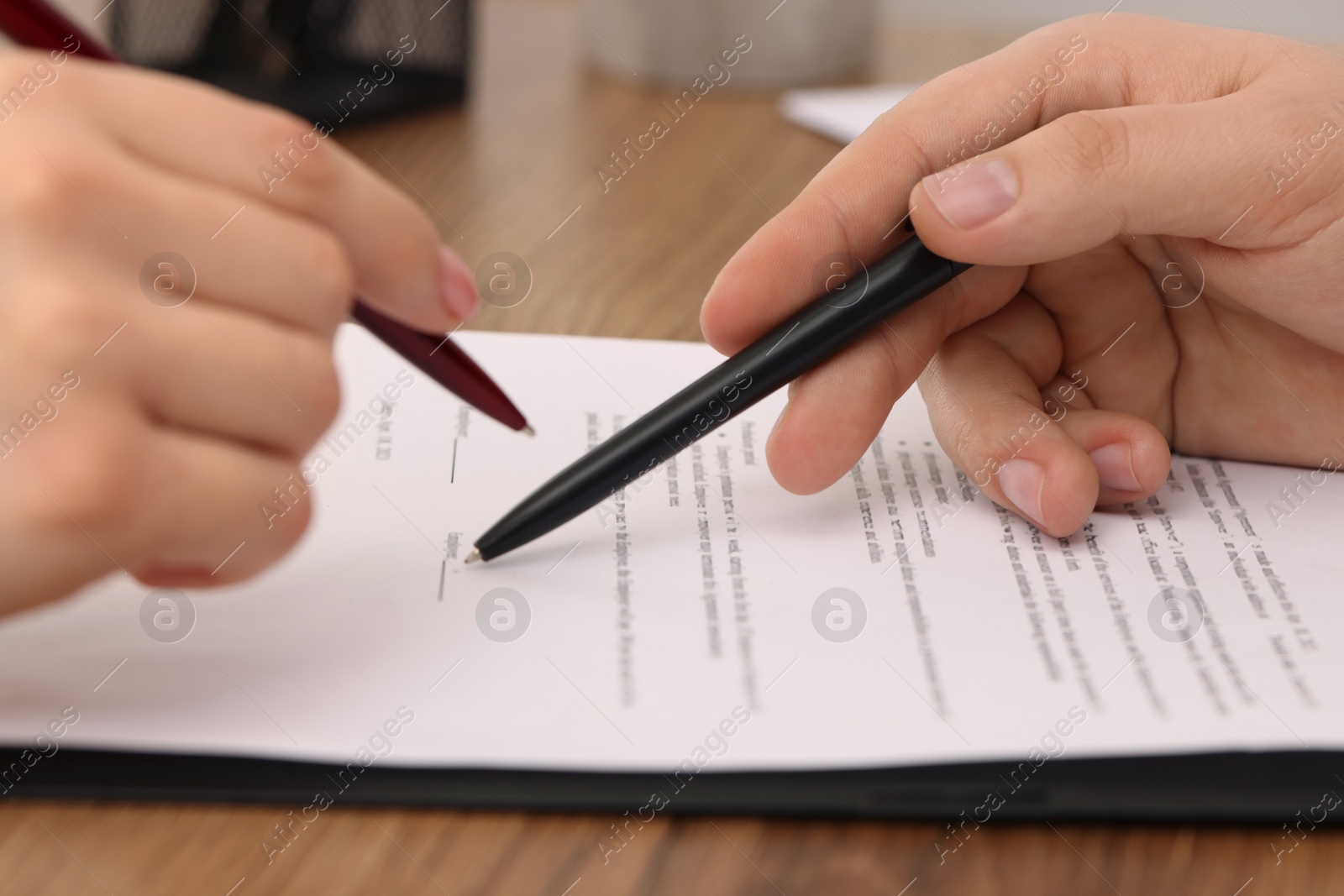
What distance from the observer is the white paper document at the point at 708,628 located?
343 millimetres

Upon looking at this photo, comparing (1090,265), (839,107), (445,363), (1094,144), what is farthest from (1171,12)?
(445,363)

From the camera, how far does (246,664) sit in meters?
0.37

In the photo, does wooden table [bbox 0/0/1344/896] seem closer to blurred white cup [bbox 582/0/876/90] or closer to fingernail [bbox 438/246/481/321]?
fingernail [bbox 438/246/481/321]

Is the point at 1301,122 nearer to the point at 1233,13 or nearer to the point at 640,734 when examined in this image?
the point at 640,734

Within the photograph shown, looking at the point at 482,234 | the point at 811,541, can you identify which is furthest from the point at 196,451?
the point at 482,234

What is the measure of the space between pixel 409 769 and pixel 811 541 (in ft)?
0.61

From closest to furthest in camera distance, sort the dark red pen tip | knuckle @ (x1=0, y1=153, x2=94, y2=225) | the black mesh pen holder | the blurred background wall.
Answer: knuckle @ (x1=0, y1=153, x2=94, y2=225) → the dark red pen tip → the black mesh pen holder → the blurred background wall

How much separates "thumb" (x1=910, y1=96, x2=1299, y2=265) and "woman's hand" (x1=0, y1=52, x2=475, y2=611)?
0.22 metres

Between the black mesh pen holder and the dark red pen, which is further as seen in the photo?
the black mesh pen holder

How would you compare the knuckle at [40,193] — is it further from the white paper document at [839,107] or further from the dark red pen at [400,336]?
the white paper document at [839,107]

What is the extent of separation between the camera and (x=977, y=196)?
0.45 m

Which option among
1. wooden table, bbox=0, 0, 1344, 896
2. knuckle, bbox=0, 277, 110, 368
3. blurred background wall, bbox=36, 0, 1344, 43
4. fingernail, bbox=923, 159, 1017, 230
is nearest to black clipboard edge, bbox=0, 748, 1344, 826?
wooden table, bbox=0, 0, 1344, 896

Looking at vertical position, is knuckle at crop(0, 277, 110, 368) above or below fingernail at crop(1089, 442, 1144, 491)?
above

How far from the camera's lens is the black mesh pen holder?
2.79ft
